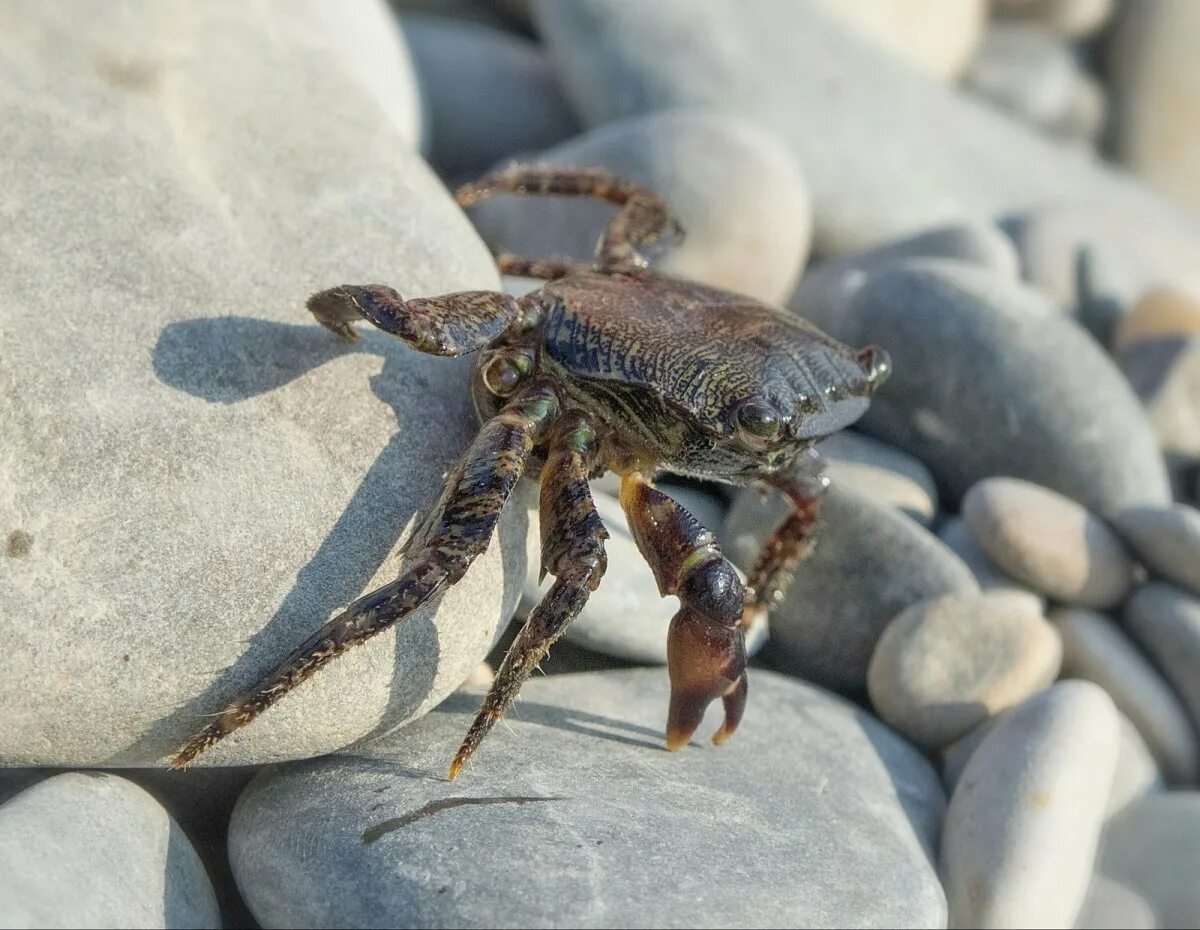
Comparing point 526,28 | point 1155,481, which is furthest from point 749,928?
point 526,28

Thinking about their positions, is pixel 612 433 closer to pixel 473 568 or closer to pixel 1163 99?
pixel 473 568

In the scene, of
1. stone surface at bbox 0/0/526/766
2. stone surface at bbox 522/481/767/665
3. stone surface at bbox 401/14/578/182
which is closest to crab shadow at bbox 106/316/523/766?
stone surface at bbox 0/0/526/766

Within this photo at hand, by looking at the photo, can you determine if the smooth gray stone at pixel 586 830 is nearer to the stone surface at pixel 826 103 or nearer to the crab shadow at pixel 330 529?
the crab shadow at pixel 330 529

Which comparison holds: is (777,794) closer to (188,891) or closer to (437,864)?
(437,864)

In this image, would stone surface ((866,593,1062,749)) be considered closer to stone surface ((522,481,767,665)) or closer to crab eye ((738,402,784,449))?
stone surface ((522,481,767,665))

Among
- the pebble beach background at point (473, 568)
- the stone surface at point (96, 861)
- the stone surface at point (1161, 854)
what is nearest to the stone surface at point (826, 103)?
the pebble beach background at point (473, 568)

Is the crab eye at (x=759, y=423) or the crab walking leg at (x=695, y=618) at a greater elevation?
the crab eye at (x=759, y=423)

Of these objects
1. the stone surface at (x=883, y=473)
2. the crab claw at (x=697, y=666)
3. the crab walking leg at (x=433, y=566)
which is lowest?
the stone surface at (x=883, y=473)
